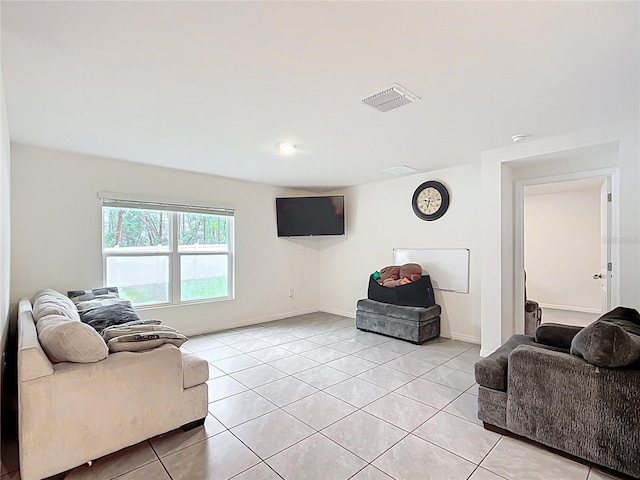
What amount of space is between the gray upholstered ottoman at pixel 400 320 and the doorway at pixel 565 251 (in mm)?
2790

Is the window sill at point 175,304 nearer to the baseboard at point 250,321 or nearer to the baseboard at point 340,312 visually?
the baseboard at point 250,321

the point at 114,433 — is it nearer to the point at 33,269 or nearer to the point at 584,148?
the point at 33,269

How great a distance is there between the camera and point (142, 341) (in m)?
2.13

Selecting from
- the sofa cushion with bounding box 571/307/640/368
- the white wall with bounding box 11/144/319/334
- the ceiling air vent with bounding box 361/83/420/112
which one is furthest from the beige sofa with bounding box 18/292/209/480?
the sofa cushion with bounding box 571/307/640/368

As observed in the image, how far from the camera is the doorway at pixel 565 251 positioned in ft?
19.6

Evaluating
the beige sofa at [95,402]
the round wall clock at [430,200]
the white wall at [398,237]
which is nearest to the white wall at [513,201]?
the white wall at [398,237]

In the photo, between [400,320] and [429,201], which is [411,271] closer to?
[400,320]

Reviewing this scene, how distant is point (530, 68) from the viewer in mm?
1992

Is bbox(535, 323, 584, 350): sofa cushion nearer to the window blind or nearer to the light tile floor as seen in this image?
the light tile floor

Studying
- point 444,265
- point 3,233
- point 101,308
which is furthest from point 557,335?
point 3,233

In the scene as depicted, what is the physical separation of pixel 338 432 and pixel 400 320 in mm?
2336

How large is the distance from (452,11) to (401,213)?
376 centimetres

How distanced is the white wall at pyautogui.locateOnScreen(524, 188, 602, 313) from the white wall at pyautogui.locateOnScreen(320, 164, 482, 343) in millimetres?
3215

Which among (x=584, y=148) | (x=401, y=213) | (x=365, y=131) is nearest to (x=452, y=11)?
(x=365, y=131)
